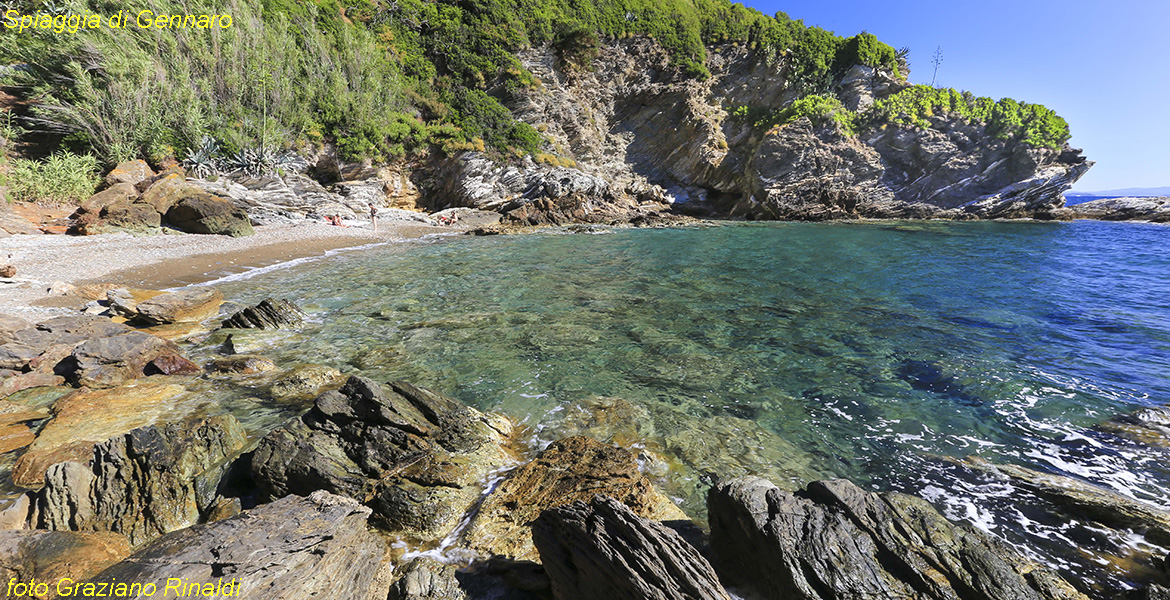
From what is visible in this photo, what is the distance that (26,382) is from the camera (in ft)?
19.8

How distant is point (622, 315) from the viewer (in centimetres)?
1071

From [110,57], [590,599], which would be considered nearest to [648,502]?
[590,599]

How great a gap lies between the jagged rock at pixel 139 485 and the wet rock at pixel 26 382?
146 inches

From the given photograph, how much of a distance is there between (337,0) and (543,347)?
1846 inches

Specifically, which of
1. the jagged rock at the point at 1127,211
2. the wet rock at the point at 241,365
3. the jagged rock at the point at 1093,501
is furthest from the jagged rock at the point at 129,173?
the jagged rock at the point at 1127,211

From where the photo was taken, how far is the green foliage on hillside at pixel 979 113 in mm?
42094

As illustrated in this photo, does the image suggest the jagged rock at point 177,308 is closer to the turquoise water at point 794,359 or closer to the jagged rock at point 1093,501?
the turquoise water at point 794,359

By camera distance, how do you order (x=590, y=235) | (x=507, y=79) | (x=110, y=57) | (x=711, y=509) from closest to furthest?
(x=711, y=509) → (x=110, y=57) → (x=590, y=235) → (x=507, y=79)

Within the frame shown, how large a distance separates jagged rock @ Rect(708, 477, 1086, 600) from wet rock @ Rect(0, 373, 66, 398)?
30.3 feet

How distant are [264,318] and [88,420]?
404 centimetres

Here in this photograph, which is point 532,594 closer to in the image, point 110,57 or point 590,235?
point 590,235

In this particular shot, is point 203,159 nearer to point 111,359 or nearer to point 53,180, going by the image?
point 53,180

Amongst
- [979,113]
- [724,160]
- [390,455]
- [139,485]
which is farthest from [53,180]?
[979,113]

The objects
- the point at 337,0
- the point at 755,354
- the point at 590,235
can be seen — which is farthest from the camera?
the point at 337,0
